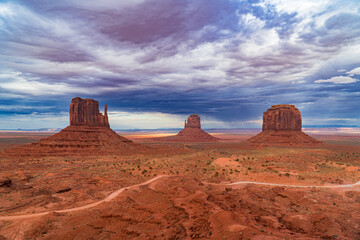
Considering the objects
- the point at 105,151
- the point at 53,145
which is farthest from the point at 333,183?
the point at 53,145

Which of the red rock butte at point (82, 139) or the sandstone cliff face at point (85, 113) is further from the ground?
the sandstone cliff face at point (85, 113)

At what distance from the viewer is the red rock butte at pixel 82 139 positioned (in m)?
81.2

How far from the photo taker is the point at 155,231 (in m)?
19.3

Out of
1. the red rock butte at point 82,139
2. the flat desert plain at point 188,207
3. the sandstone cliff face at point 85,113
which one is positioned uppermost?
the sandstone cliff face at point 85,113

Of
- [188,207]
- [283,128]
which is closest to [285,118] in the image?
[283,128]

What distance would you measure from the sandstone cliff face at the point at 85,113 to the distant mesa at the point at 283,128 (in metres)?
103

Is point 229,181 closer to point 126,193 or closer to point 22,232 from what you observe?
point 126,193

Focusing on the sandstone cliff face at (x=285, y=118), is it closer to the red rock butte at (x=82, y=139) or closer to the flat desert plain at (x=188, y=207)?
the red rock butte at (x=82, y=139)

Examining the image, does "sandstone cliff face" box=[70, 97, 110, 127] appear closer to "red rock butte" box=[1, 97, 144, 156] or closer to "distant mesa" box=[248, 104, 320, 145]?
"red rock butte" box=[1, 97, 144, 156]

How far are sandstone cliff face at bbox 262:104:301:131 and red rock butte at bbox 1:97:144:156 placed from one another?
103 meters

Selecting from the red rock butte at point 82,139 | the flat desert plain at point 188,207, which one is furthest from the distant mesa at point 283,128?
the flat desert plain at point 188,207

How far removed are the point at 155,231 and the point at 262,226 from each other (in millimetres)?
10297

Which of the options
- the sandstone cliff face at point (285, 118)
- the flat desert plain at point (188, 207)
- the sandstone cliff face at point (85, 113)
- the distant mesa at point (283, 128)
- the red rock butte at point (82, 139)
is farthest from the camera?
the sandstone cliff face at point (285, 118)

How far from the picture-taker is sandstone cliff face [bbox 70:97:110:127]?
328 ft
